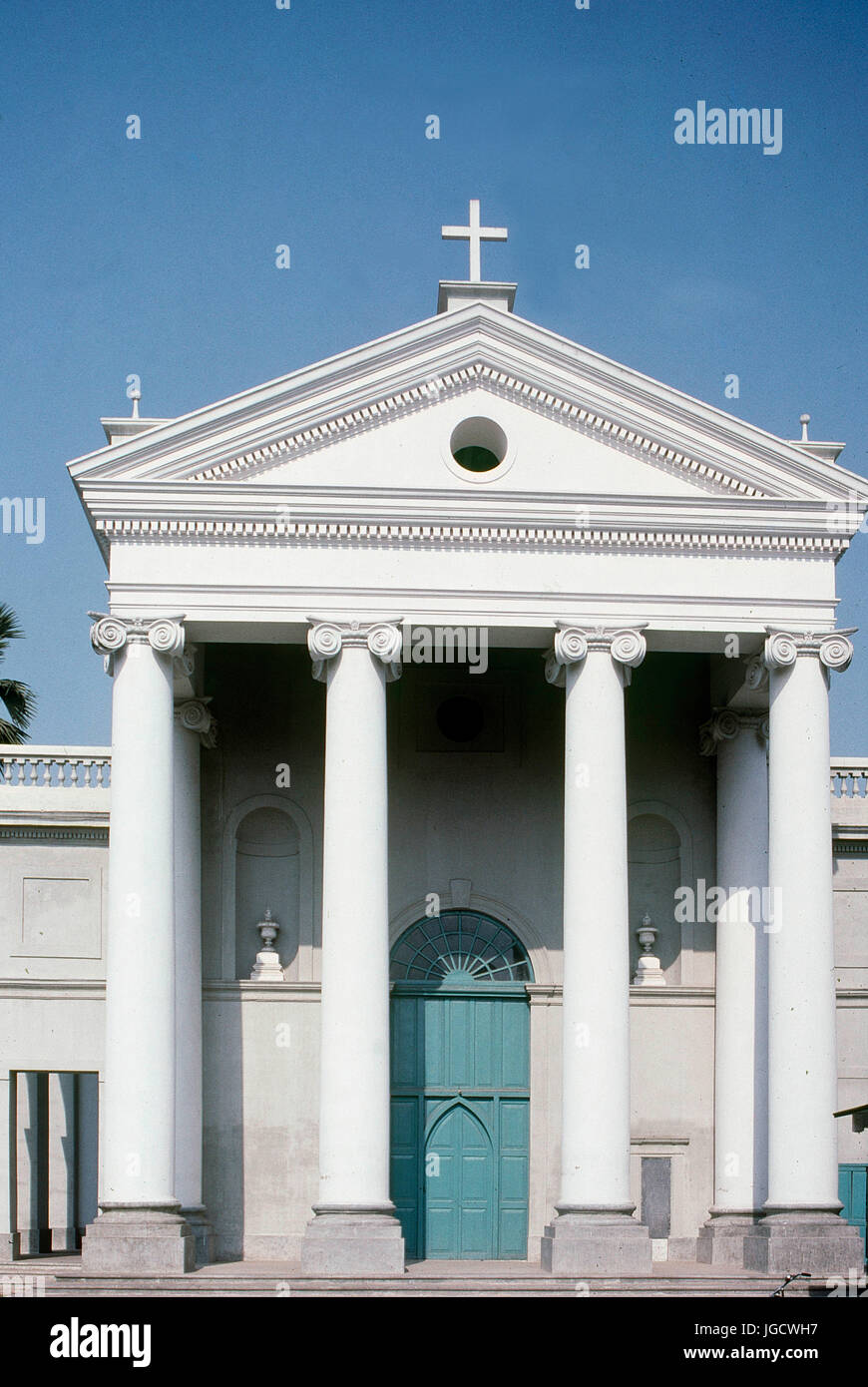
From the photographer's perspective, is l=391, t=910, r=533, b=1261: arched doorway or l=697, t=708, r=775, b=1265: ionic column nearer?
l=697, t=708, r=775, b=1265: ionic column

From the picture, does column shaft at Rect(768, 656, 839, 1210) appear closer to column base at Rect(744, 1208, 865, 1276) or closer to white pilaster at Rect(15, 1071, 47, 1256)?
column base at Rect(744, 1208, 865, 1276)

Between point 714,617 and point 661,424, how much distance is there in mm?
2995

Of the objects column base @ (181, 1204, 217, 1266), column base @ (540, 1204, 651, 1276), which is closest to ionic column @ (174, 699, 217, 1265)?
column base @ (181, 1204, 217, 1266)

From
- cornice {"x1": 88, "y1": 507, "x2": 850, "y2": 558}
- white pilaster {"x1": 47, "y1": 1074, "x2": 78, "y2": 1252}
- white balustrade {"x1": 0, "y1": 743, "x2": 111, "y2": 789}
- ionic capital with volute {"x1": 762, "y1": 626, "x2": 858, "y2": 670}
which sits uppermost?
cornice {"x1": 88, "y1": 507, "x2": 850, "y2": 558}

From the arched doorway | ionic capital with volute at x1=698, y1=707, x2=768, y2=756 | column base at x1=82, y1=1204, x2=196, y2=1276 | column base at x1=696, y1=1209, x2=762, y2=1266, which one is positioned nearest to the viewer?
column base at x1=82, y1=1204, x2=196, y2=1276

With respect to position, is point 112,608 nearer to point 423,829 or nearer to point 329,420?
point 329,420

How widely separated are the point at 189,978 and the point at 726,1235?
919 cm

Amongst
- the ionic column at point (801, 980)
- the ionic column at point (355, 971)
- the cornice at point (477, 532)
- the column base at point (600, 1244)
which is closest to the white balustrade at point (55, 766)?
the cornice at point (477, 532)

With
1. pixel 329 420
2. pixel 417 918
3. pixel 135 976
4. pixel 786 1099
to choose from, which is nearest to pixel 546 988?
pixel 417 918

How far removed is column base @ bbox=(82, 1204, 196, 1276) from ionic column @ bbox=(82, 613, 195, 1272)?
0.01 metres

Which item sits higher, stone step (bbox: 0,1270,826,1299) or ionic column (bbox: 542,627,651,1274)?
ionic column (bbox: 542,627,651,1274)

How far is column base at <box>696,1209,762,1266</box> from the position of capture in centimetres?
3325

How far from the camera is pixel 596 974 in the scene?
3098 cm

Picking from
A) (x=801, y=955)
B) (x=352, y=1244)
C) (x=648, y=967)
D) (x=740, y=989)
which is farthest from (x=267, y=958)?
(x=801, y=955)
